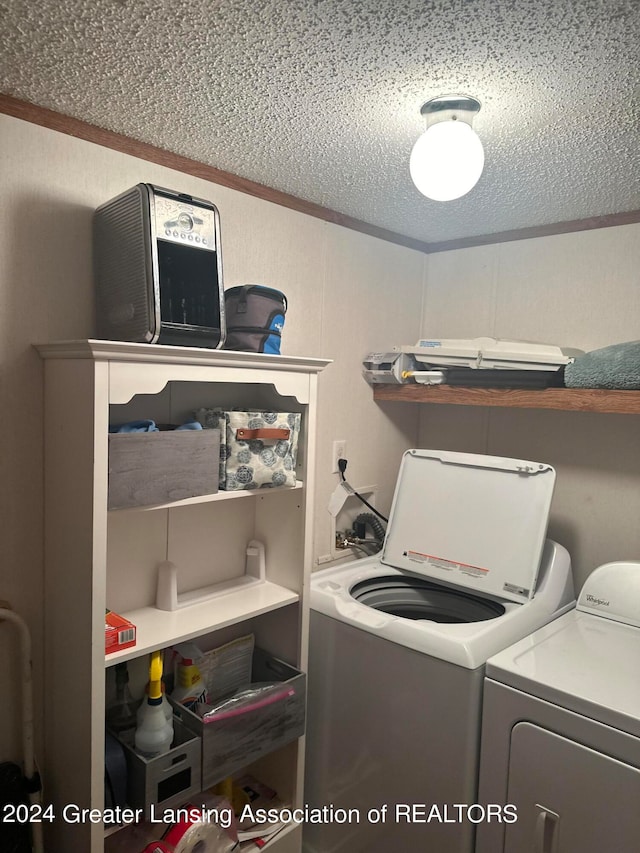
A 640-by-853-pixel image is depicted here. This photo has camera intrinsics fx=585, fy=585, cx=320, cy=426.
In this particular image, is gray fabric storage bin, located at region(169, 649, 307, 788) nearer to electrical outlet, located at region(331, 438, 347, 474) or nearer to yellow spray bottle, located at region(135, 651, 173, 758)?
yellow spray bottle, located at region(135, 651, 173, 758)

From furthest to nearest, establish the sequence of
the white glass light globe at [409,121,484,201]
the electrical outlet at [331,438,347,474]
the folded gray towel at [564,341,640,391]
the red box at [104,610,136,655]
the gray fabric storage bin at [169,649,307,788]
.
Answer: the electrical outlet at [331,438,347,474] < the folded gray towel at [564,341,640,391] < the gray fabric storage bin at [169,649,307,788] < the red box at [104,610,136,655] < the white glass light globe at [409,121,484,201]

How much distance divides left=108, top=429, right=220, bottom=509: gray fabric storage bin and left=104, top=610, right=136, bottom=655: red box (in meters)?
0.30

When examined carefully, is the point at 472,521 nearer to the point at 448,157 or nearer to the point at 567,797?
the point at 567,797

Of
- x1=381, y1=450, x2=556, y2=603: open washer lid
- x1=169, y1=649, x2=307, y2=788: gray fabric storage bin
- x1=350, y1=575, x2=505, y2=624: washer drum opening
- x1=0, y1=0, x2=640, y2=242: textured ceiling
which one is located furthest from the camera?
x1=350, y1=575, x2=505, y2=624: washer drum opening

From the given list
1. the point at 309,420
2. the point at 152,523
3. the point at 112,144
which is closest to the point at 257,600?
the point at 152,523

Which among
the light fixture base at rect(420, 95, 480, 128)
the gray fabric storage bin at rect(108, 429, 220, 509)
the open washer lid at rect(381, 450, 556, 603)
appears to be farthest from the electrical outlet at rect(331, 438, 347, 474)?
the light fixture base at rect(420, 95, 480, 128)

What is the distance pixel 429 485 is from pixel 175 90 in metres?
1.46

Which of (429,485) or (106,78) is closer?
(106,78)

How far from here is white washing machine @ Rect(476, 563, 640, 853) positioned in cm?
130

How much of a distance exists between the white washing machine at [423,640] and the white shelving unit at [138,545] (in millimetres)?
144

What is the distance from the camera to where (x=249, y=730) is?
1.58 metres

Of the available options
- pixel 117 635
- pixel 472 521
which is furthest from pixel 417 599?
pixel 117 635

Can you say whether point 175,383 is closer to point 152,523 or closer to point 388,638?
point 152,523

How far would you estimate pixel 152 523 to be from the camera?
1.69 metres
